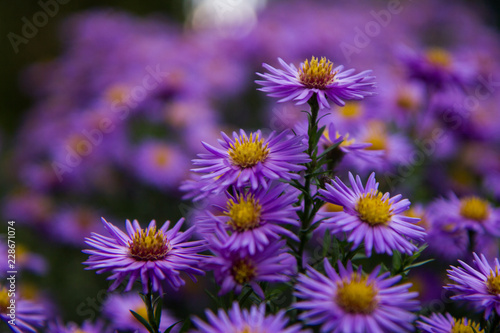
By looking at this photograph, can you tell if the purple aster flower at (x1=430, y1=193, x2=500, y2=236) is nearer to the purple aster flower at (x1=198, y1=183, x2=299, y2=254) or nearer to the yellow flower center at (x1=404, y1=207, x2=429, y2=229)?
the yellow flower center at (x1=404, y1=207, x2=429, y2=229)

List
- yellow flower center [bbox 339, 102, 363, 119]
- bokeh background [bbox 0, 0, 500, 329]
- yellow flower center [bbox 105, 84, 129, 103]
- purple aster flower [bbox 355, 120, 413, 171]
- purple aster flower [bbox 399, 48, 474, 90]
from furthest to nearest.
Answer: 1. yellow flower center [bbox 105, 84, 129, 103]
2. bokeh background [bbox 0, 0, 500, 329]
3. yellow flower center [bbox 339, 102, 363, 119]
4. purple aster flower [bbox 399, 48, 474, 90]
5. purple aster flower [bbox 355, 120, 413, 171]

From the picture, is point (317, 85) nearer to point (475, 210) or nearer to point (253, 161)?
point (253, 161)

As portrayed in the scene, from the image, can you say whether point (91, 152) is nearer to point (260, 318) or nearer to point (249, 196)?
point (249, 196)

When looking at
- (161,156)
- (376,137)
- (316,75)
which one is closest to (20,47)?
(161,156)

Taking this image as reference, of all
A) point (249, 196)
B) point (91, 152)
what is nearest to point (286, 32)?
point (91, 152)

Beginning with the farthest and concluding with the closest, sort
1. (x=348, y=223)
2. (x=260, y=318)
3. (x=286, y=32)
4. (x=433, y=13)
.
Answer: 1. (x=433, y=13)
2. (x=286, y=32)
3. (x=348, y=223)
4. (x=260, y=318)


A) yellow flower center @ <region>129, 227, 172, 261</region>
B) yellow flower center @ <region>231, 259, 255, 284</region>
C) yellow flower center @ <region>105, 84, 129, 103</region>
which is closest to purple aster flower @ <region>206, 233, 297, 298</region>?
yellow flower center @ <region>231, 259, 255, 284</region>
